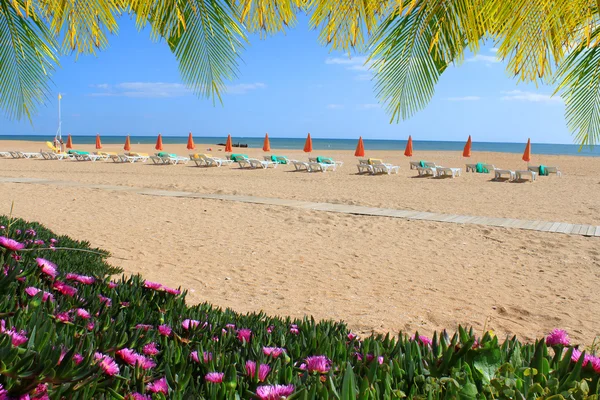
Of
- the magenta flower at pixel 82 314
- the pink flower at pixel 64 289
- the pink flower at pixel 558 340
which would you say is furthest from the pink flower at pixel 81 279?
the pink flower at pixel 558 340

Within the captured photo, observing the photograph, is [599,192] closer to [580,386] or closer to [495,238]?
[495,238]

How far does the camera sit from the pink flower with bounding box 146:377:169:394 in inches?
52.9

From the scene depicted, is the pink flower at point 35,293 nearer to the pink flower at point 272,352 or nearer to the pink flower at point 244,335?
the pink flower at point 244,335

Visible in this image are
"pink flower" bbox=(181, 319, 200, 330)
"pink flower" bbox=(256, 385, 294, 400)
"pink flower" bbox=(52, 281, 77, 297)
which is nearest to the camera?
"pink flower" bbox=(256, 385, 294, 400)

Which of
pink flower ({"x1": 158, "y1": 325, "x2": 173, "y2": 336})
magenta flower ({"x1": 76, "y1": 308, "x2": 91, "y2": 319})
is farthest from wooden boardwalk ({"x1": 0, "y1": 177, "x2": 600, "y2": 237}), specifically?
magenta flower ({"x1": 76, "y1": 308, "x2": 91, "y2": 319})

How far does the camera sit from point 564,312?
14.8 feet

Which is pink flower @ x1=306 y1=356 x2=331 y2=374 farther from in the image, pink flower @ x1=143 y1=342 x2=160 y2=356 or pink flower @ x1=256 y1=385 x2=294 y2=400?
pink flower @ x1=143 y1=342 x2=160 y2=356

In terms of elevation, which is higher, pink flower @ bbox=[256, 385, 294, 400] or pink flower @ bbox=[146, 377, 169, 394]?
pink flower @ bbox=[256, 385, 294, 400]

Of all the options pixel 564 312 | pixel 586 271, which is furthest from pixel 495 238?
pixel 564 312

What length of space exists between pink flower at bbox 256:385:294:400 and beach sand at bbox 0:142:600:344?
188 cm

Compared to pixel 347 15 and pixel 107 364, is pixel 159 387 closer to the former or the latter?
pixel 107 364

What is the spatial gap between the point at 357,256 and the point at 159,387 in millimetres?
5009

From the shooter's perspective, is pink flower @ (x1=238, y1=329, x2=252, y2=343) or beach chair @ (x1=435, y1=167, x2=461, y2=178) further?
beach chair @ (x1=435, y1=167, x2=461, y2=178)

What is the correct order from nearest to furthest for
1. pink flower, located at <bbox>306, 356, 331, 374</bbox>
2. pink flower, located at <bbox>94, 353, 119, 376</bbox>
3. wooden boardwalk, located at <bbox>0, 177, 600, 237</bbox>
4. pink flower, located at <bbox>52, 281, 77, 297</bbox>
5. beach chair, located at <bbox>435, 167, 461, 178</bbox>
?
pink flower, located at <bbox>94, 353, 119, 376</bbox>
pink flower, located at <bbox>306, 356, 331, 374</bbox>
pink flower, located at <bbox>52, 281, 77, 297</bbox>
wooden boardwalk, located at <bbox>0, 177, 600, 237</bbox>
beach chair, located at <bbox>435, 167, 461, 178</bbox>
